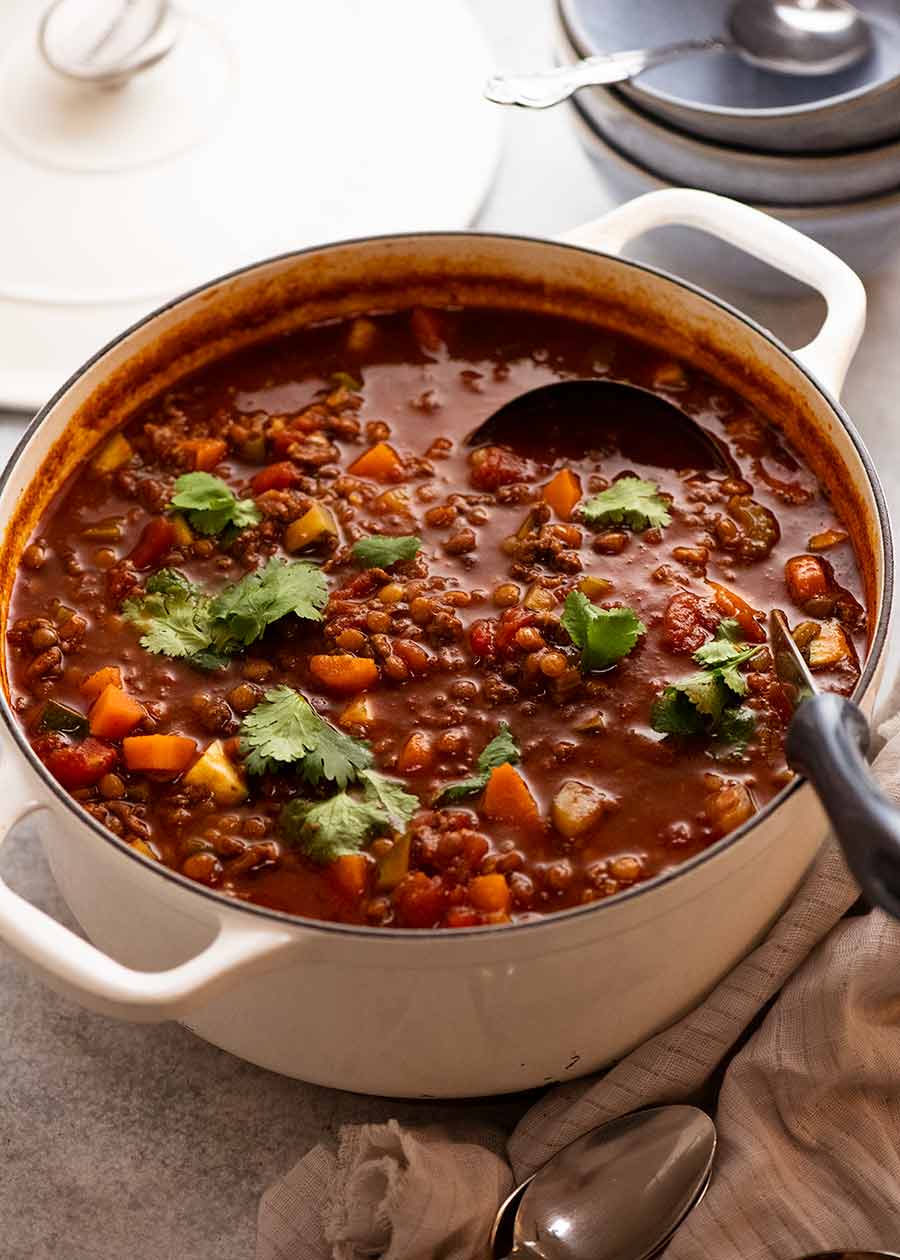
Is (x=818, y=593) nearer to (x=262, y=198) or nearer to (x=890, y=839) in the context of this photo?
(x=890, y=839)

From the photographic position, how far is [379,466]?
9.86 ft

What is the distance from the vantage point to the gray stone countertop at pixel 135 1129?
2535 mm

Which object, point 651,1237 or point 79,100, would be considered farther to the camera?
point 79,100

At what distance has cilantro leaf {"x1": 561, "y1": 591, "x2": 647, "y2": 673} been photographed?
104 inches

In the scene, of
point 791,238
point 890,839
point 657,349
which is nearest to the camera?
point 890,839

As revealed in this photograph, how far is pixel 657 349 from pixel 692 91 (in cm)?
92

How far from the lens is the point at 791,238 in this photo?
293 cm

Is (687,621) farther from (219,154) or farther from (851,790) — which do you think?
(219,154)

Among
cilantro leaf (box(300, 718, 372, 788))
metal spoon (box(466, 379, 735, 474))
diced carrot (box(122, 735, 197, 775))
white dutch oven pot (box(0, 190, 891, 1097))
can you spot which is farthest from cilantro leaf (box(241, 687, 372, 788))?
metal spoon (box(466, 379, 735, 474))

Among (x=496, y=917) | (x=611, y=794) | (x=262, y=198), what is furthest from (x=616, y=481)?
(x=262, y=198)

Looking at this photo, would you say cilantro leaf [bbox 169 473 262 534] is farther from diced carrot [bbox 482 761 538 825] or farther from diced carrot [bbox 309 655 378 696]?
diced carrot [bbox 482 761 538 825]

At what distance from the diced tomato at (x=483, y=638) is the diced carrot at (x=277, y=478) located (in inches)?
19.1

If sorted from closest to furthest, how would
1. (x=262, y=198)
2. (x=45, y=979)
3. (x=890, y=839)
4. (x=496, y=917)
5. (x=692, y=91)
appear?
1. (x=890, y=839)
2. (x=45, y=979)
3. (x=496, y=917)
4. (x=692, y=91)
5. (x=262, y=198)

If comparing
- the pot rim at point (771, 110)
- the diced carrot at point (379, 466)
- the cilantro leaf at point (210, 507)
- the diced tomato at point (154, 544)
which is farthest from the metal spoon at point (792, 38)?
the diced tomato at point (154, 544)
